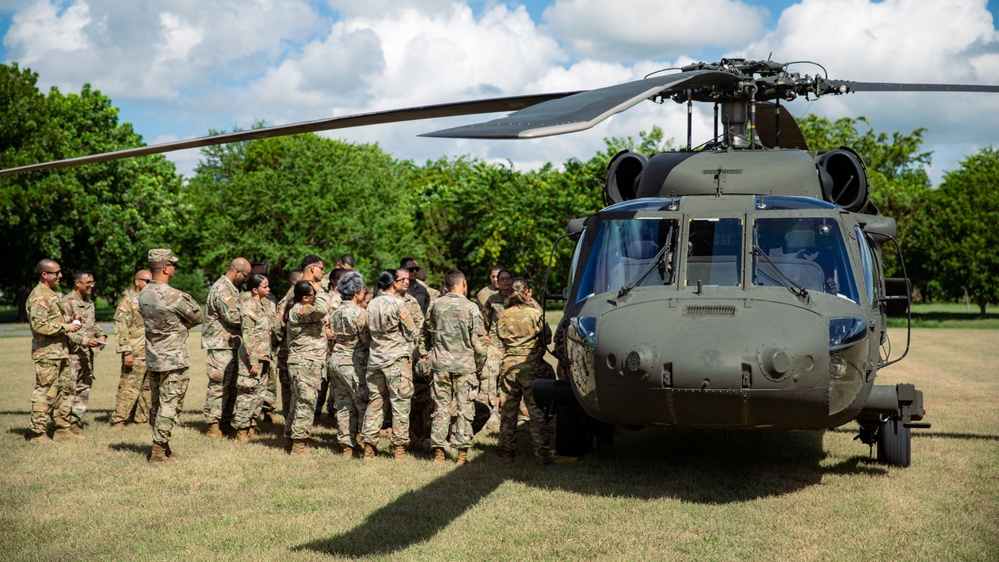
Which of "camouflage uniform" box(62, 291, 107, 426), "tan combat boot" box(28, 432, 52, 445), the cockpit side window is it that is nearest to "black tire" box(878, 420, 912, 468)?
the cockpit side window

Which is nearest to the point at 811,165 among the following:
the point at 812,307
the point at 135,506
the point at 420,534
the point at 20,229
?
the point at 812,307

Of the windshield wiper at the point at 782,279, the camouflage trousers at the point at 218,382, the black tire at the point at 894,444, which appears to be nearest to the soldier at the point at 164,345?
the camouflage trousers at the point at 218,382

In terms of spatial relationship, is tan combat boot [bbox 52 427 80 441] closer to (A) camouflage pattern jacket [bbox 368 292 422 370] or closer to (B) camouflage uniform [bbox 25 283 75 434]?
(B) camouflage uniform [bbox 25 283 75 434]

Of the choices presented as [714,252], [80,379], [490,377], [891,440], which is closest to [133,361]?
[80,379]

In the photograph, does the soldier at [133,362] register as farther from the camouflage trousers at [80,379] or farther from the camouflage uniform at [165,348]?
the camouflage uniform at [165,348]

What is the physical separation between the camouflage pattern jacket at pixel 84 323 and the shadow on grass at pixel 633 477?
4.77 meters

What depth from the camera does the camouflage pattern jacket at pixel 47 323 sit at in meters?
9.30

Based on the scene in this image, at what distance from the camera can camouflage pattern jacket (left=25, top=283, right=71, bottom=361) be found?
9.30 meters

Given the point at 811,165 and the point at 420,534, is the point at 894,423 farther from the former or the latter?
the point at 420,534

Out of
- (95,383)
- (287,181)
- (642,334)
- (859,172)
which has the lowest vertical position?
(95,383)

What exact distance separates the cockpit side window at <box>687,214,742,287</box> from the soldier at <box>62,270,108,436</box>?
21.9 feet

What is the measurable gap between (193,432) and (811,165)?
24.4 ft

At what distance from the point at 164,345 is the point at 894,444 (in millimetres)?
6944

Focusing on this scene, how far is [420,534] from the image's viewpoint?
5.93 meters
